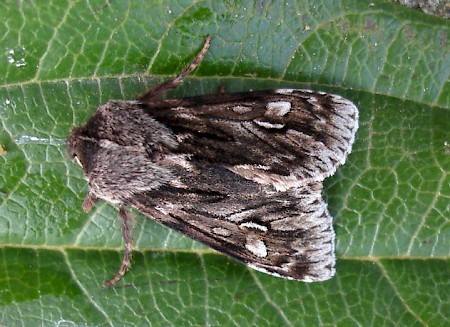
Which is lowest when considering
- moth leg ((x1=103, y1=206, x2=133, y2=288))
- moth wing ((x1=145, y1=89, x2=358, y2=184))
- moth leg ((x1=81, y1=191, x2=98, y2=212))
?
moth leg ((x1=103, y1=206, x2=133, y2=288))

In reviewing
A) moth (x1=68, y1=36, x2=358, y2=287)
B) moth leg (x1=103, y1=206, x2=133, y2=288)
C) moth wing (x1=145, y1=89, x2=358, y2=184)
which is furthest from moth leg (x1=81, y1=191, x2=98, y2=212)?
moth wing (x1=145, y1=89, x2=358, y2=184)

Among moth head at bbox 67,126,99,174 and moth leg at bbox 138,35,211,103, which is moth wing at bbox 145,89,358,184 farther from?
moth head at bbox 67,126,99,174

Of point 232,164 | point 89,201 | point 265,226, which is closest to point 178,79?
point 232,164

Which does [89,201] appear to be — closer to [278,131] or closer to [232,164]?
[232,164]

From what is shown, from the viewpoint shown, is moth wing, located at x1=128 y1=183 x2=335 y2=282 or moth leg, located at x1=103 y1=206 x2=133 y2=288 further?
moth leg, located at x1=103 y1=206 x2=133 y2=288

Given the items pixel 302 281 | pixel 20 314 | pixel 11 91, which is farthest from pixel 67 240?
pixel 302 281

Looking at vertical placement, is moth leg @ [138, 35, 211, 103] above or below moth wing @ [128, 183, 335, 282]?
above

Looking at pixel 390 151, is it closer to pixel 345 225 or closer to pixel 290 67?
pixel 345 225

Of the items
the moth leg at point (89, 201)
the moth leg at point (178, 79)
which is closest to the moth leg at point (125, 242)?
the moth leg at point (89, 201)
